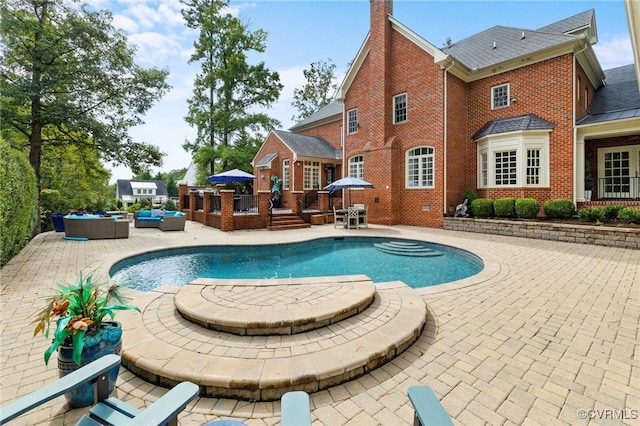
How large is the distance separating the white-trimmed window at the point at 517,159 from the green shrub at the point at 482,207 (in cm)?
128

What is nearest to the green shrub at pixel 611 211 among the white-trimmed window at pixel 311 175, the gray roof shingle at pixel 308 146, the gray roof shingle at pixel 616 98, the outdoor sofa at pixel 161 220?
the gray roof shingle at pixel 616 98

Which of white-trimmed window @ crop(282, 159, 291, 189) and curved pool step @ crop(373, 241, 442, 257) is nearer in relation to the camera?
curved pool step @ crop(373, 241, 442, 257)

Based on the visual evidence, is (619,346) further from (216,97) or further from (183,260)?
(216,97)

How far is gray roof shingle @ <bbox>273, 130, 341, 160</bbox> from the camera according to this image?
18219 mm

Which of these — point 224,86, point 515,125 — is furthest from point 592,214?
point 224,86

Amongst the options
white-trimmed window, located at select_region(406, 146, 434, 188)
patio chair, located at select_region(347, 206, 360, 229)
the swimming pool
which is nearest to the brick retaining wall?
white-trimmed window, located at select_region(406, 146, 434, 188)

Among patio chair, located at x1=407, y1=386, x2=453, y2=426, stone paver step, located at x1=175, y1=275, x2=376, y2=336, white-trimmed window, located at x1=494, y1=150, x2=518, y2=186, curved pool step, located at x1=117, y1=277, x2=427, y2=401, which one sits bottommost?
curved pool step, located at x1=117, y1=277, x2=427, y2=401

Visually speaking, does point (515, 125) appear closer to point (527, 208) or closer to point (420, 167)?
point (527, 208)

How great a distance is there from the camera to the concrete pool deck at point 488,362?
7.20 ft

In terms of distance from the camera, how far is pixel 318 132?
869 inches

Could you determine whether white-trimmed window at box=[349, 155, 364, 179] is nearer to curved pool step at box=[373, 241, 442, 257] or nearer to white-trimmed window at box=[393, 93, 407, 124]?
white-trimmed window at box=[393, 93, 407, 124]

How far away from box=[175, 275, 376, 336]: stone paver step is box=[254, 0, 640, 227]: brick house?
33.6 feet

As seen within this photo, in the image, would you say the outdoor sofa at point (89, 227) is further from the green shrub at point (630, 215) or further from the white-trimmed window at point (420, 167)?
the green shrub at point (630, 215)

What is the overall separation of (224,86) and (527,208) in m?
21.3
